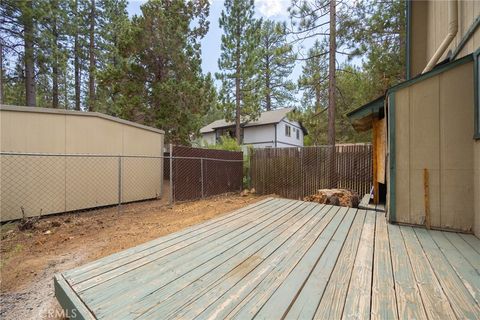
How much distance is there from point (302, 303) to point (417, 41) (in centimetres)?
701

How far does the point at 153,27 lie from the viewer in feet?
31.7

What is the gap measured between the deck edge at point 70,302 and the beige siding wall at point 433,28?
4364 millimetres

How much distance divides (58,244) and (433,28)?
8185 mm

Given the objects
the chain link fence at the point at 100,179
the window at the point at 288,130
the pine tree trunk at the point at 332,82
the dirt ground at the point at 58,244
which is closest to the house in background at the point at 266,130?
the window at the point at 288,130

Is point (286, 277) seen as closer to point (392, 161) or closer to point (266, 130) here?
point (392, 161)

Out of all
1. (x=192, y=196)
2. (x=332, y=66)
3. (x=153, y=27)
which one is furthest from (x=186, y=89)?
(x=332, y=66)

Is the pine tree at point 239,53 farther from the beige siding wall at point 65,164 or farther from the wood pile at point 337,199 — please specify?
the wood pile at point 337,199

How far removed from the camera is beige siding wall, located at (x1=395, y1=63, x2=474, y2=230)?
279 cm

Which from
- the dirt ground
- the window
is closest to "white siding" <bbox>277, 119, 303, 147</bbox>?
the window

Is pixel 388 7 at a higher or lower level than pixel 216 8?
lower

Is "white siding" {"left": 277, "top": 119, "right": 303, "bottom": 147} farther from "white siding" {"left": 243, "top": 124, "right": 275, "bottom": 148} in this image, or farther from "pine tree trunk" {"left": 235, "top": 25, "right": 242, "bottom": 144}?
"pine tree trunk" {"left": 235, "top": 25, "right": 242, "bottom": 144}

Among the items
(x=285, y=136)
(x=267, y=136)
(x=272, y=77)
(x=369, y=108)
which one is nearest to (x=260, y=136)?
(x=267, y=136)

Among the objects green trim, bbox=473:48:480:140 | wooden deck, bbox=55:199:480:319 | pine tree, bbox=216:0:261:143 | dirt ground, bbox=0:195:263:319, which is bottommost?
dirt ground, bbox=0:195:263:319

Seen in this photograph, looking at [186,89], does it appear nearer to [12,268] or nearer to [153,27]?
[153,27]
